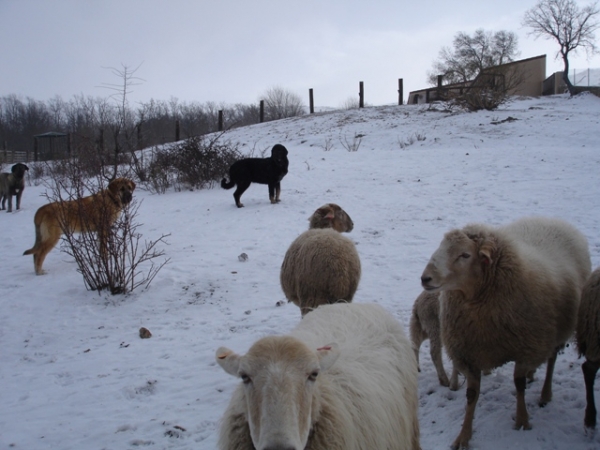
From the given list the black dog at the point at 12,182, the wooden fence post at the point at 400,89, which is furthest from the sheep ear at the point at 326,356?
the wooden fence post at the point at 400,89

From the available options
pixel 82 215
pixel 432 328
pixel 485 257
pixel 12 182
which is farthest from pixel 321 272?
pixel 12 182

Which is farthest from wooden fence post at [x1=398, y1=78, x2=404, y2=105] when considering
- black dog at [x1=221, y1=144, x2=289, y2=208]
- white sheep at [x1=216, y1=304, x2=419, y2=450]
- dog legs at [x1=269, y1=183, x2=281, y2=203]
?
white sheep at [x1=216, y1=304, x2=419, y2=450]

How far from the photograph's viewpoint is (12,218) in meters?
13.9

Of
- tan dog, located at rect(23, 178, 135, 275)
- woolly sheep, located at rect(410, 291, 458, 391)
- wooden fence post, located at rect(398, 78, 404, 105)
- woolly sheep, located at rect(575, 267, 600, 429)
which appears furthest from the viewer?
wooden fence post, located at rect(398, 78, 404, 105)

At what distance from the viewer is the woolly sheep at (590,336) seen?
310 cm

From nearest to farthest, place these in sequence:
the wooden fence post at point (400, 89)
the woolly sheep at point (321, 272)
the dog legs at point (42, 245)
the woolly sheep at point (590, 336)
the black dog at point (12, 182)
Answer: the woolly sheep at point (590, 336) < the woolly sheep at point (321, 272) < the dog legs at point (42, 245) < the black dog at point (12, 182) < the wooden fence post at point (400, 89)

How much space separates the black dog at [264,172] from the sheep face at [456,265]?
9190 mm

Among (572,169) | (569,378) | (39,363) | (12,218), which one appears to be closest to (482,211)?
(572,169)

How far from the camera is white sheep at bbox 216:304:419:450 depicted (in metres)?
1.77

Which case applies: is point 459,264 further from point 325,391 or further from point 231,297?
point 231,297

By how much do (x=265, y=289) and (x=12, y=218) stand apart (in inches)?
452

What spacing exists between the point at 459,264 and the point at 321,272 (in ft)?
5.24

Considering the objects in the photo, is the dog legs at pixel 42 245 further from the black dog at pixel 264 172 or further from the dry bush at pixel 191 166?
the dry bush at pixel 191 166

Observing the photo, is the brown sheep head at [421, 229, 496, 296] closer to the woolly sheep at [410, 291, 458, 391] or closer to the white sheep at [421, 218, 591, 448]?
the white sheep at [421, 218, 591, 448]
